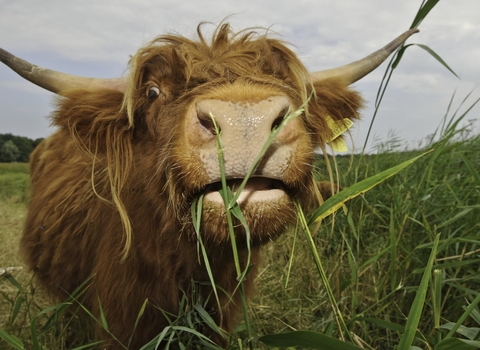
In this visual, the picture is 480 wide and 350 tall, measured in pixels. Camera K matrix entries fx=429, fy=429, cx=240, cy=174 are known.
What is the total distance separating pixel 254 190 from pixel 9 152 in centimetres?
2328

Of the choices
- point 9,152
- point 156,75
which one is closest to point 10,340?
point 156,75

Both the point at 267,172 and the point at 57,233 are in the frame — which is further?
the point at 57,233

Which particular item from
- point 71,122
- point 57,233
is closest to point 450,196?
point 71,122

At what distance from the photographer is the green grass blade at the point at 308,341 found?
1.06 m

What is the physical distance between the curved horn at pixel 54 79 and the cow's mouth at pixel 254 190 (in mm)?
1161

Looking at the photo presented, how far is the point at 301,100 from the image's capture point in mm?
2059

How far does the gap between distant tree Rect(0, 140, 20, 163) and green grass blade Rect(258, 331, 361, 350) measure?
21492mm

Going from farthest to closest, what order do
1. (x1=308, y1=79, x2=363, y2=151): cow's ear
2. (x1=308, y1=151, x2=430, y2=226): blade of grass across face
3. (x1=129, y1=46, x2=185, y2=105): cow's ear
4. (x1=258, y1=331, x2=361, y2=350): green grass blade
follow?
1. (x1=308, y1=79, x2=363, y2=151): cow's ear
2. (x1=129, y1=46, x2=185, y2=105): cow's ear
3. (x1=308, y1=151, x2=430, y2=226): blade of grass across face
4. (x1=258, y1=331, x2=361, y2=350): green grass blade

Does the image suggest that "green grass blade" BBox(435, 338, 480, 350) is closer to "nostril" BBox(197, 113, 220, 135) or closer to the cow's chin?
the cow's chin

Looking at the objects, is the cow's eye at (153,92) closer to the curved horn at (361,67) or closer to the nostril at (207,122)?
the nostril at (207,122)

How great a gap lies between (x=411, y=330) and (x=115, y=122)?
165 cm

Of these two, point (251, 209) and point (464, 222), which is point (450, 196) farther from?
point (251, 209)

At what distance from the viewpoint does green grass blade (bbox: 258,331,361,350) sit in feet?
3.49

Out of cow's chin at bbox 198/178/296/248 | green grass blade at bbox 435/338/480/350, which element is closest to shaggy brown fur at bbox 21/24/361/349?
cow's chin at bbox 198/178/296/248
